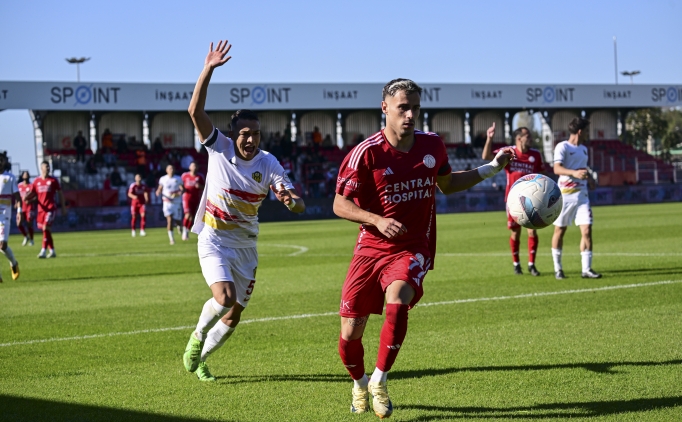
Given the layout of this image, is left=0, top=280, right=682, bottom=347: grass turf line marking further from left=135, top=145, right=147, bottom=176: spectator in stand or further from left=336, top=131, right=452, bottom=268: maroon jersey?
left=135, top=145, right=147, bottom=176: spectator in stand

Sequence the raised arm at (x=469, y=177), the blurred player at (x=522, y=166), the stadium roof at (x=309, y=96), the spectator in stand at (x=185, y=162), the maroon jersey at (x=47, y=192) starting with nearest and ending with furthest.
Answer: the raised arm at (x=469, y=177) < the blurred player at (x=522, y=166) < the maroon jersey at (x=47, y=192) < the stadium roof at (x=309, y=96) < the spectator in stand at (x=185, y=162)

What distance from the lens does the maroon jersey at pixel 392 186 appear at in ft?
19.1

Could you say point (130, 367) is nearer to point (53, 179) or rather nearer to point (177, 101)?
point (53, 179)

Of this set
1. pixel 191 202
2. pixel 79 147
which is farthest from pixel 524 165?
pixel 79 147

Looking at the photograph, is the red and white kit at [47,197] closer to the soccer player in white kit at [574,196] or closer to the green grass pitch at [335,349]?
the green grass pitch at [335,349]

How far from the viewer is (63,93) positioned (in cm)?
4656

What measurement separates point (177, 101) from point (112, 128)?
5.43m

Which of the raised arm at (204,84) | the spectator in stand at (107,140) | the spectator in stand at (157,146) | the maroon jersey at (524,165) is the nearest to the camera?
the raised arm at (204,84)

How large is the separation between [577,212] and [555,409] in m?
8.14

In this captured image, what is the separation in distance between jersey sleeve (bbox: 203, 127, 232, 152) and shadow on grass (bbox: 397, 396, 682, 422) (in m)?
2.59

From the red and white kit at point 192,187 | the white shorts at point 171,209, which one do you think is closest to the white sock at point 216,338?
the red and white kit at point 192,187

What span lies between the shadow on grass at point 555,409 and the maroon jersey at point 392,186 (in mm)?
991

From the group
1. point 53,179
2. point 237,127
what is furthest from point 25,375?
point 53,179

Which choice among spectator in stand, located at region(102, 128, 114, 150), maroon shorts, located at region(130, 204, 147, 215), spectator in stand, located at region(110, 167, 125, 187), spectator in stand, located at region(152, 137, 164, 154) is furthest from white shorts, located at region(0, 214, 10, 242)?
spectator in stand, located at region(102, 128, 114, 150)
